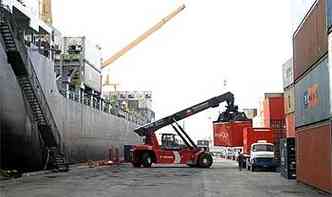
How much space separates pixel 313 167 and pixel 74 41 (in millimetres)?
37869

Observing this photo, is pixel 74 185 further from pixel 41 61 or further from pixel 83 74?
pixel 83 74

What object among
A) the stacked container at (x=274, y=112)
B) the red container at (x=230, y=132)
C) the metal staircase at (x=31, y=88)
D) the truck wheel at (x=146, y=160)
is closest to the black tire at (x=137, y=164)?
the truck wheel at (x=146, y=160)

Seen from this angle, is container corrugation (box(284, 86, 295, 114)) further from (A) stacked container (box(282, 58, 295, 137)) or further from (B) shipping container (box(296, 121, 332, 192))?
(B) shipping container (box(296, 121, 332, 192))

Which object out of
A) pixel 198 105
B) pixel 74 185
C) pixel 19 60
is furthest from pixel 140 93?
pixel 74 185

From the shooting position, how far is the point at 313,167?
18484 mm

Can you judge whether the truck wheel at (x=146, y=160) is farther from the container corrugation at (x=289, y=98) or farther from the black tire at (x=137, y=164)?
the container corrugation at (x=289, y=98)

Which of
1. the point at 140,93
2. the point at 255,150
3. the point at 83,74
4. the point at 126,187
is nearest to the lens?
the point at 126,187

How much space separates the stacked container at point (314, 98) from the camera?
52.7 feet

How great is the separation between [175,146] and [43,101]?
10.8 meters

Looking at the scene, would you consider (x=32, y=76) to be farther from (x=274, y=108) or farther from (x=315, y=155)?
(x=274, y=108)

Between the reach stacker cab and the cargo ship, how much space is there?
202 inches

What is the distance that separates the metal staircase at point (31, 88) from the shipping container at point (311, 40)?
13.3 metres

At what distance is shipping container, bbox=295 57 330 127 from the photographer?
16.2 metres

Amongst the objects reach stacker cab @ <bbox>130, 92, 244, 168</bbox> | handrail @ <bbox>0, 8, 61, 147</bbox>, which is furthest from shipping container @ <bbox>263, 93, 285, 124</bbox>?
handrail @ <bbox>0, 8, 61, 147</bbox>
